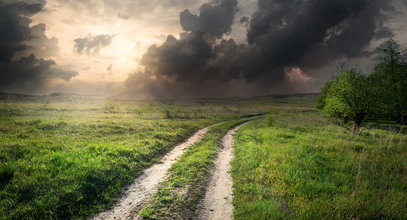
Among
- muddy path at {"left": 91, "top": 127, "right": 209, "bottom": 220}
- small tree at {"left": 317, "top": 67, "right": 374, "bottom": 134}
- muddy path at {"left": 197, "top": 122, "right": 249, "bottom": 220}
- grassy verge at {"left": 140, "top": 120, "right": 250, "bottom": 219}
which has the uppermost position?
small tree at {"left": 317, "top": 67, "right": 374, "bottom": 134}

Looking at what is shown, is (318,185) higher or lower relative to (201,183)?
higher

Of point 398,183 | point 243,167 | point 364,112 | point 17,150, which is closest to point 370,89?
point 364,112

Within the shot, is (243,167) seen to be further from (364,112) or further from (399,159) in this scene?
(364,112)

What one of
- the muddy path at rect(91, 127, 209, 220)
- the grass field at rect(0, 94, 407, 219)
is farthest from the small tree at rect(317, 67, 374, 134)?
the muddy path at rect(91, 127, 209, 220)

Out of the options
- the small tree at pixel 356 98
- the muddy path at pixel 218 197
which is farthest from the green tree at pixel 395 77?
the muddy path at pixel 218 197

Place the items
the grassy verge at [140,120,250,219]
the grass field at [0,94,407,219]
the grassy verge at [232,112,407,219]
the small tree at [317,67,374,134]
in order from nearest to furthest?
1. the grassy verge at [232,112,407,219]
2. the grass field at [0,94,407,219]
3. the grassy verge at [140,120,250,219]
4. the small tree at [317,67,374,134]

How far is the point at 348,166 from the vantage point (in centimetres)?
1339

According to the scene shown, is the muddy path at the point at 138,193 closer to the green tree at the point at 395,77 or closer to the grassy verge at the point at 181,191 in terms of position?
the grassy verge at the point at 181,191

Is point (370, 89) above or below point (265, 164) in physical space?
above

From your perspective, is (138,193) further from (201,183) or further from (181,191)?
(201,183)

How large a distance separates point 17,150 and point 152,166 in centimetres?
883

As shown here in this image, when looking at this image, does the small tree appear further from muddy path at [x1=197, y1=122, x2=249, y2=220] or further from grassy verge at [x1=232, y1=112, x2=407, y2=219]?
muddy path at [x1=197, y1=122, x2=249, y2=220]

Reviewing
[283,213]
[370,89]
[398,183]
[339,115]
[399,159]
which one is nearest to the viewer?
[283,213]

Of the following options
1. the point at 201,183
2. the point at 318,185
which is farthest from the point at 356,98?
the point at 201,183
